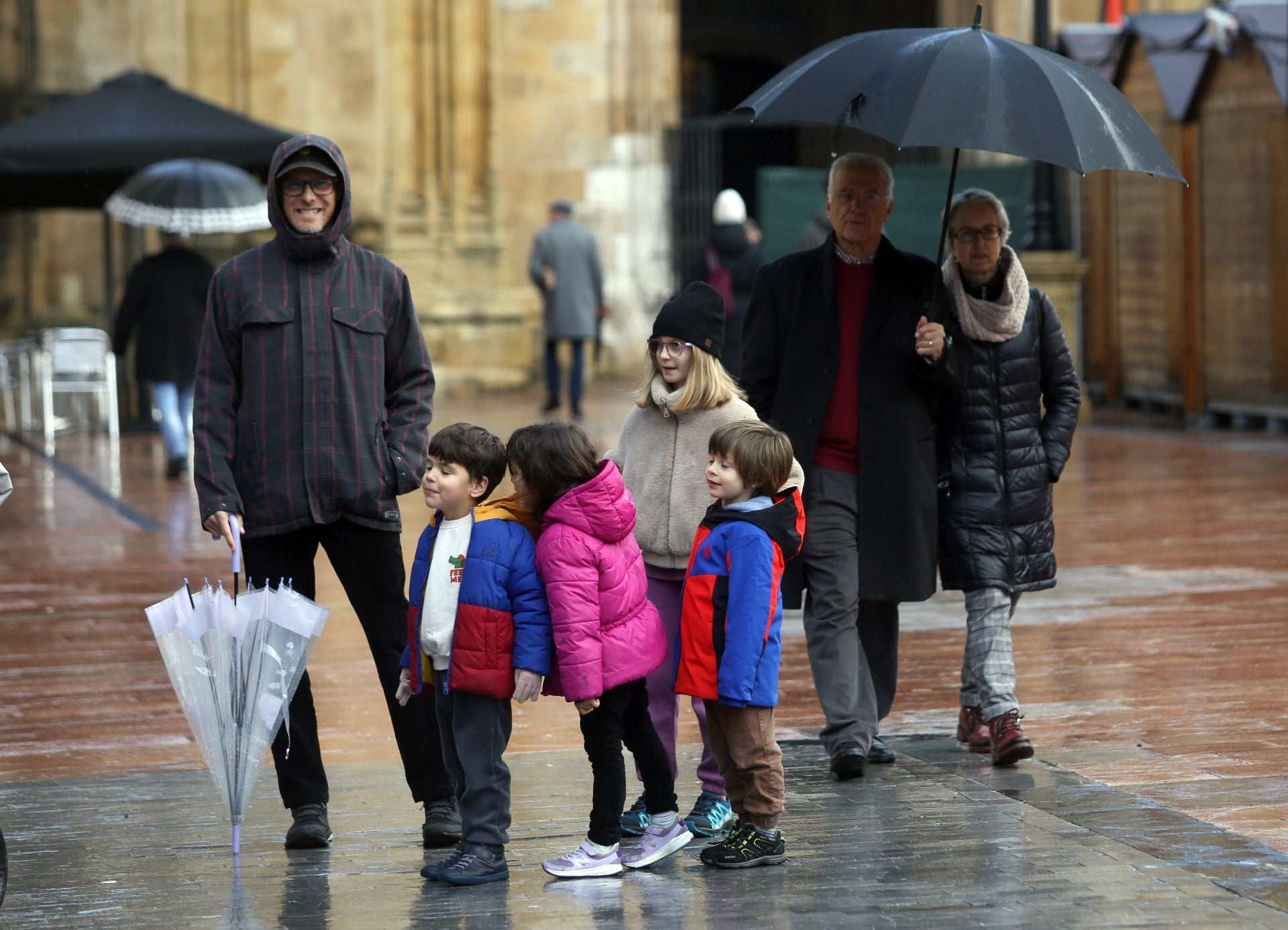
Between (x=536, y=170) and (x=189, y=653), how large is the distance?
1882 cm

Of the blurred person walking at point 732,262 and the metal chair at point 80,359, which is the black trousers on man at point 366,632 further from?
the metal chair at point 80,359

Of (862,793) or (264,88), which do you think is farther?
(264,88)

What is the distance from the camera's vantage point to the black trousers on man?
546cm

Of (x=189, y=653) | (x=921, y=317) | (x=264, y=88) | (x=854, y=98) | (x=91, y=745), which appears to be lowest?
(x=91, y=745)

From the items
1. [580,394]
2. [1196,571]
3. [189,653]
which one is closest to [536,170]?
[580,394]

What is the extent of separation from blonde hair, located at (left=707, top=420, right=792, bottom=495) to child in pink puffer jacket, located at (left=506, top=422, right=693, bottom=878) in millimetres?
314

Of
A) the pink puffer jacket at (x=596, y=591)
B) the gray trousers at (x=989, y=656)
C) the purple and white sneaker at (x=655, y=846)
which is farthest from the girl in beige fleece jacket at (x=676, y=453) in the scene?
the gray trousers at (x=989, y=656)

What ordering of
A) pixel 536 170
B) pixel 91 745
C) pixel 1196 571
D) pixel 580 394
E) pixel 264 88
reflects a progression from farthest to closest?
pixel 536 170, pixel 264 88, pixel 580 394, pixel 1196 571, pixel 91 745

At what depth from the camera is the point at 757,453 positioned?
5.16m

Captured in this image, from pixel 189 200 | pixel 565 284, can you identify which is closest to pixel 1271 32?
pixel 565 284

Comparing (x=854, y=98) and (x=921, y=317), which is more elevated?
(x=854, y=98)

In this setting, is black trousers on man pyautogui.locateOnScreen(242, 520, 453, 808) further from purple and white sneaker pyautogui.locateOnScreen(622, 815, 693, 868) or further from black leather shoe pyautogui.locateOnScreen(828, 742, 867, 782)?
black leather shoe pyautogui.locateOnScreen(828, 742, 867, 782)

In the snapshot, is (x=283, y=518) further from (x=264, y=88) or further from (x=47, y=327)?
(x=264, y=88)

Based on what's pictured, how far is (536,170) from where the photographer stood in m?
23.5
